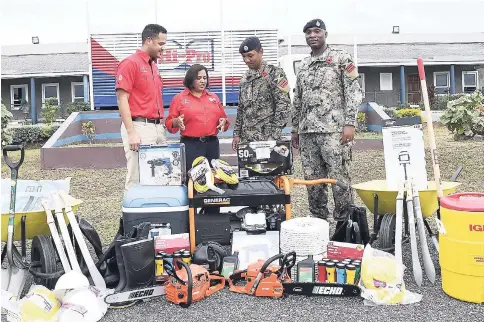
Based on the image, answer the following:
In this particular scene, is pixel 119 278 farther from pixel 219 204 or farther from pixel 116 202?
pixel 116 202

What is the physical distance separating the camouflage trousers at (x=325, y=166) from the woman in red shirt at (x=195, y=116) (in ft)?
2.92

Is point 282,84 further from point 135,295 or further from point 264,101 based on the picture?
point 135,295

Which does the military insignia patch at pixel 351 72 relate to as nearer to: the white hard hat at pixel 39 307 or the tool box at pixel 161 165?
the tool box at pixel 161 165

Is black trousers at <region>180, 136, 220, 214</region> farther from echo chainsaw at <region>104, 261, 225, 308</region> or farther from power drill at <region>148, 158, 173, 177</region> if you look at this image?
echo chainsaw at <region>104, 261, 225, 308</region>

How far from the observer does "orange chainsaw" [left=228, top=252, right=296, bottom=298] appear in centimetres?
360

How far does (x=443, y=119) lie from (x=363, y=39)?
21.3m

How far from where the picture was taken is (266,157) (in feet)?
16.0

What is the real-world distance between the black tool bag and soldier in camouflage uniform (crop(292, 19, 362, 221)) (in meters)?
0.66

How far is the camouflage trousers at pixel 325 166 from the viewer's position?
5.09m

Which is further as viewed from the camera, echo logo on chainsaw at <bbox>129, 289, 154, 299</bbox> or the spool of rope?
the spool of rope

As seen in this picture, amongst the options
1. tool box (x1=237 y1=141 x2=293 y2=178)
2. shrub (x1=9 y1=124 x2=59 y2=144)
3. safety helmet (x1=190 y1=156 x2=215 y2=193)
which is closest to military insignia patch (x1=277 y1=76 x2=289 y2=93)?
tool box (x1=237 y1=141 x2=293 y2=178)

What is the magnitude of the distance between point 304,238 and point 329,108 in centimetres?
160

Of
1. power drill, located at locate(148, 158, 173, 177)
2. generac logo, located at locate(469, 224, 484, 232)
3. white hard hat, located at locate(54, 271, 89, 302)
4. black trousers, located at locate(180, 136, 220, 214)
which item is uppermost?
black trousers, located at locate(180, 136, 220, 214)

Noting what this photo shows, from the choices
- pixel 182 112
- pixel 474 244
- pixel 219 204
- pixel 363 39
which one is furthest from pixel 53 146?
pixel 363 39
